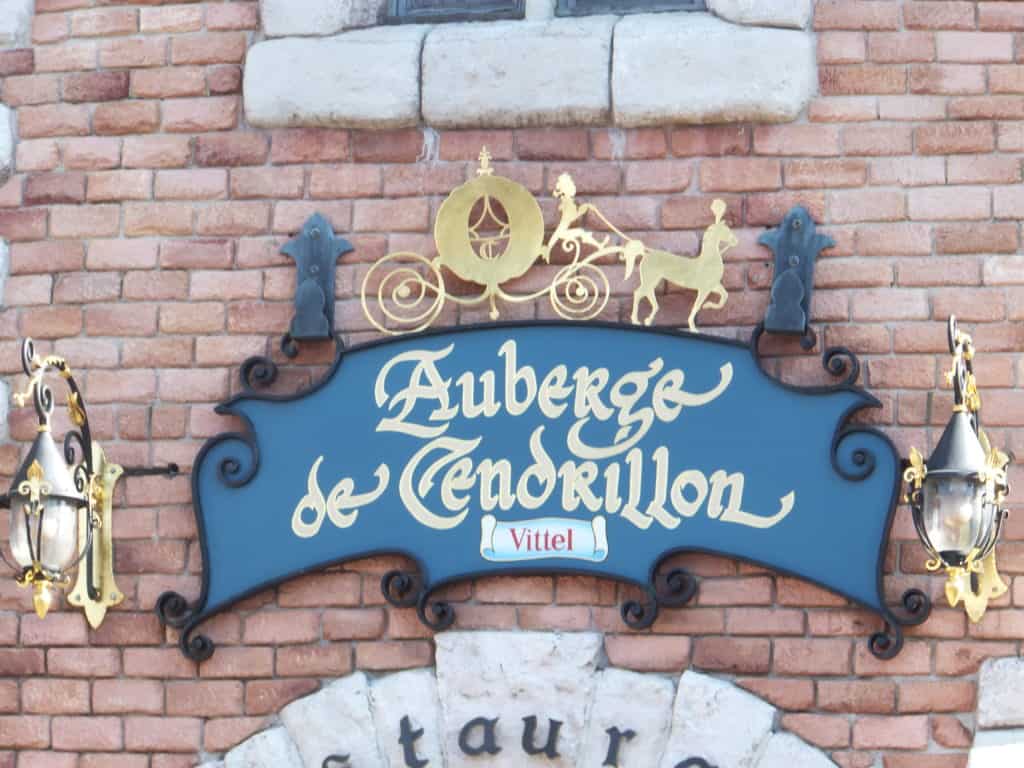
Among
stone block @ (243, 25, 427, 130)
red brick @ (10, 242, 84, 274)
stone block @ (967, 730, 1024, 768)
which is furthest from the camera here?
red brick @ (10, 242, 84, 274)

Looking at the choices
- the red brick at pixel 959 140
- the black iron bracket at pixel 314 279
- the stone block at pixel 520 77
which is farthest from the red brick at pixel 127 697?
the red brick at pixel 959 140

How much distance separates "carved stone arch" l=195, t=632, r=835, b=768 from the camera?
4973 mm

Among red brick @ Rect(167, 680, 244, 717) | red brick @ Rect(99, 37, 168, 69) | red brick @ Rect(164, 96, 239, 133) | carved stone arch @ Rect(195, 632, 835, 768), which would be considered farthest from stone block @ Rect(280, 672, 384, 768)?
red brick @ Rect(99, 37, 168, 69)

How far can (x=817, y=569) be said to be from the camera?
4.98 meters

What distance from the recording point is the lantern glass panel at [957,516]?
4.66 m

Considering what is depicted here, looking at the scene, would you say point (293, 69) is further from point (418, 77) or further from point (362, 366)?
point (362, 366)

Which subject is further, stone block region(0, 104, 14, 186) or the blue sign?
stone block region(0, 104, 14, 186)

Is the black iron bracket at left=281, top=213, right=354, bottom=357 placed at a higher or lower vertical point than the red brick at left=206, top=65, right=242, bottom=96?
lower

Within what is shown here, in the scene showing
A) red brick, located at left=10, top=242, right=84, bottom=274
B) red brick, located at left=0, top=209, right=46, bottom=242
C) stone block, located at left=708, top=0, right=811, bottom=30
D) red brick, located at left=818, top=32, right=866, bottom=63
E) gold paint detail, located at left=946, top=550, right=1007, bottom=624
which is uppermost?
stone block, located at left=708, top=0, right=811, bottom=30

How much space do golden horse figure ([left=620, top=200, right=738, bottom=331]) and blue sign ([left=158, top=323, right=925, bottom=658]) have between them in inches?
3.6

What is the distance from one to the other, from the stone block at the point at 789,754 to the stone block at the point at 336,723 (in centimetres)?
92

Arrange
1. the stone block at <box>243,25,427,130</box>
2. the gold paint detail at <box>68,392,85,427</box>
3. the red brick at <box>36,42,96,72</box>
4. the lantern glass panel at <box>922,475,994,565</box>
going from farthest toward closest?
the red brick at <box>36,42,96,72</box> → the stone block at <box>243,25,427,130</box> → the gold paint detail at <box>68,392,85,427</box> → the lantern glass panel at <box>922,475,994,565</box>

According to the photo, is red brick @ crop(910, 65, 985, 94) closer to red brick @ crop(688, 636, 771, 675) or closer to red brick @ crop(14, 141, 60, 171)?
red brick @ crop(688, 636, 771, 675)

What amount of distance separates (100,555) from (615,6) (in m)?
1.93
